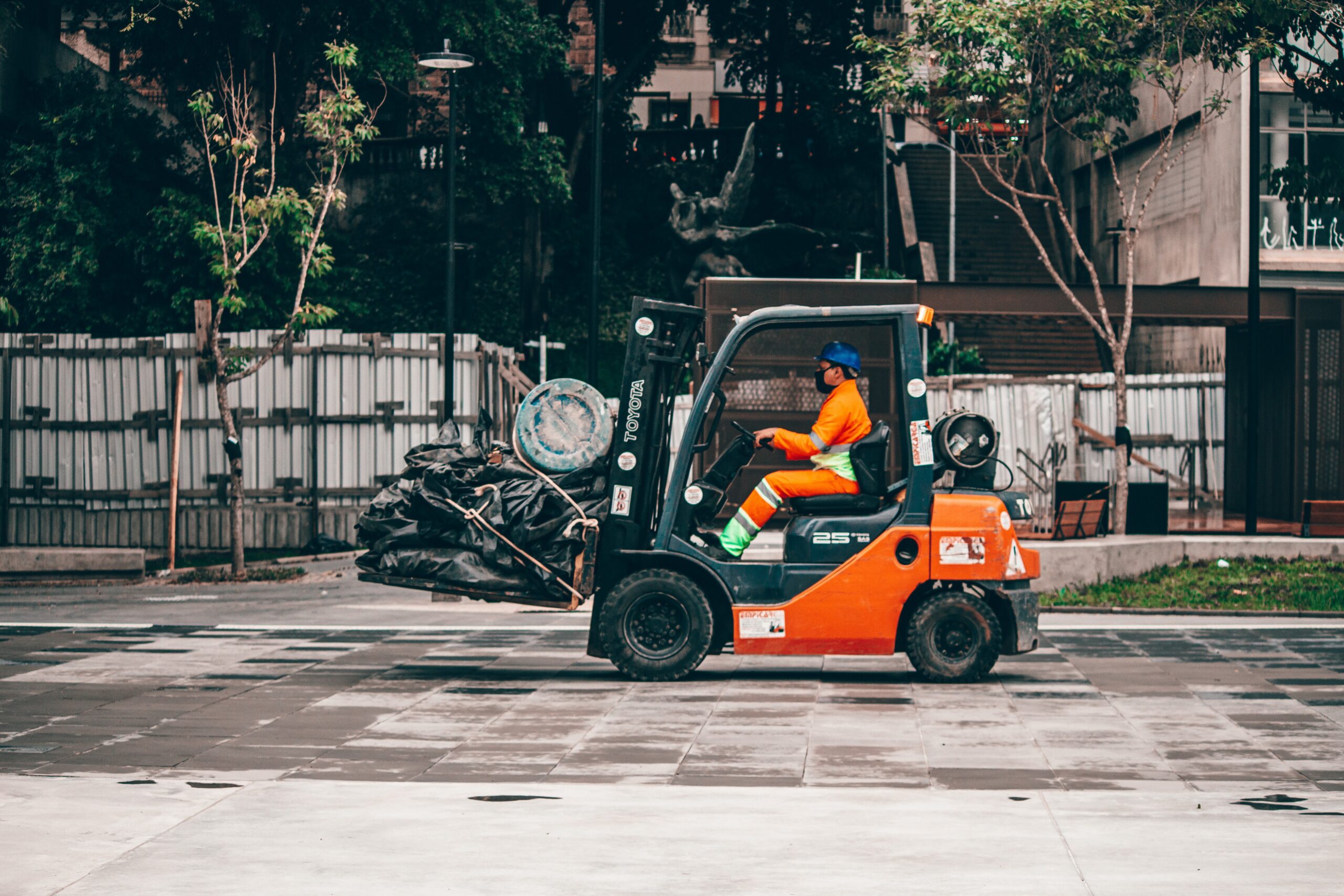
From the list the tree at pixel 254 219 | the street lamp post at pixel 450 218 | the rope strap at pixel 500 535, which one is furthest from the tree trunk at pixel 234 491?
the rope strap at pixel 500 535

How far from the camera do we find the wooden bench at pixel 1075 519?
17.7m

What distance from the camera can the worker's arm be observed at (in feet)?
33.3

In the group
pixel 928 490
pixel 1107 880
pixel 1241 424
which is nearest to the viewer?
pixel 1107 880

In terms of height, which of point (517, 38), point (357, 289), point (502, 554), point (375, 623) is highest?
point (517, 38)

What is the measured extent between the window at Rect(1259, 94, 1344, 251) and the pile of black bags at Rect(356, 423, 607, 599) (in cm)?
1891

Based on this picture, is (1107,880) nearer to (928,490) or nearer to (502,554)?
(928,490)

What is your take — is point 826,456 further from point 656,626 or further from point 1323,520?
point 1323,520

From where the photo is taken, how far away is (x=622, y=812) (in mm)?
6887

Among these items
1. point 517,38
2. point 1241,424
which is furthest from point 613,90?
point 1241,424

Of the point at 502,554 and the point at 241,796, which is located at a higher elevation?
the point at 502,554

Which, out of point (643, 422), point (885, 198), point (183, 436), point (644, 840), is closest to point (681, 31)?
point (885, 198)

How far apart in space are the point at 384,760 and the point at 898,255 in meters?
34.6

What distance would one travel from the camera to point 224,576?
731 inches

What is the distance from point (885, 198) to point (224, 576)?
83.3 ft
